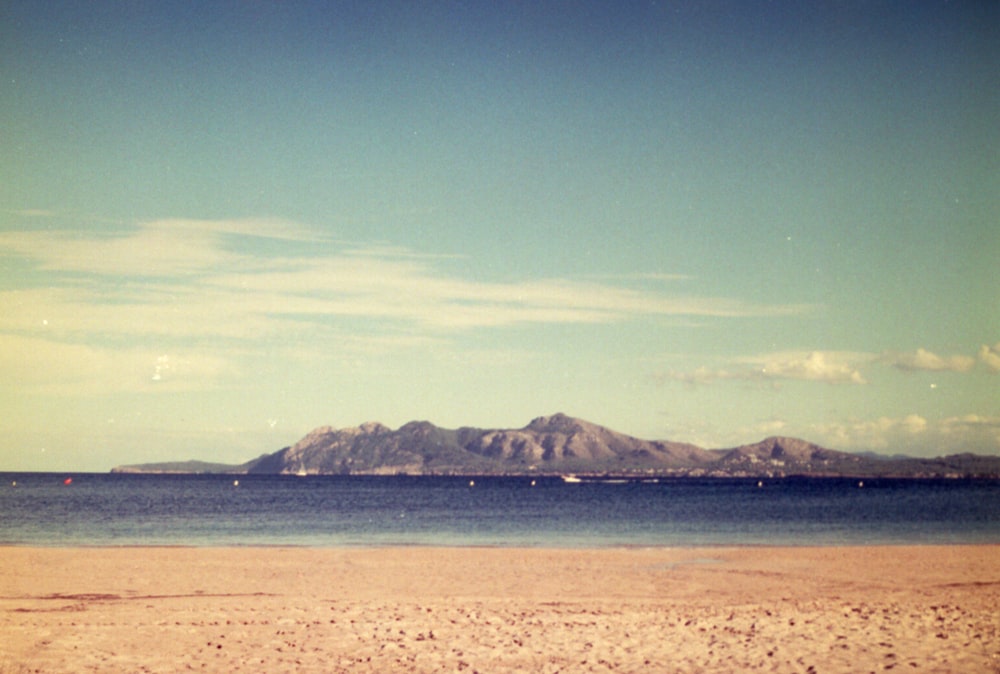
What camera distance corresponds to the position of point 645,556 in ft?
127

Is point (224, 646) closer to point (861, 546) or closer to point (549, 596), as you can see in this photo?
point (549, 596)

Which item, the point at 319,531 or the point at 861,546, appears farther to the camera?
the point at 319,531

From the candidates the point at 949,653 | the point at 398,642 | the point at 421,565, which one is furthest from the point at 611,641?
the point at 421,565

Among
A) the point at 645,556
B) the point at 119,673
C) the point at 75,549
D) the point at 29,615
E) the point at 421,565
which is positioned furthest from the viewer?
the point at 75,549

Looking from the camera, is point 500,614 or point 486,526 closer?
point 500,614

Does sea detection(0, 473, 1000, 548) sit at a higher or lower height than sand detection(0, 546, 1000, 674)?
lower

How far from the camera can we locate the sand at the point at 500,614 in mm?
16000

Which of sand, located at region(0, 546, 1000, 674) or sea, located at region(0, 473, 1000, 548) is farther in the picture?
sea, located at region(0, 473, 1000, 548)

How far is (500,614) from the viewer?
21.0 meters

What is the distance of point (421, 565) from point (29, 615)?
52.4ft

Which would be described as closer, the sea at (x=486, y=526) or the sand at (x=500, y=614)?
the sand at (x=500, y=614)

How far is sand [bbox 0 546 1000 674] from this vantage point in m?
16.0

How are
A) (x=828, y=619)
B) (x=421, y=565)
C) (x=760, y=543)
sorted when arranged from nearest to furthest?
(x=828, y=619), (x=421, y=565), (x=760, y=543)

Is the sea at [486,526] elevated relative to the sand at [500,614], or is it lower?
lower
